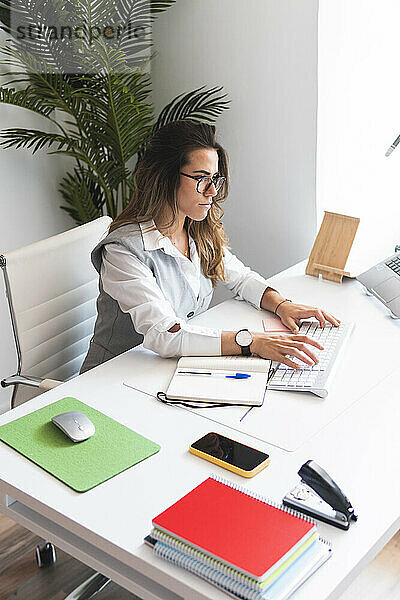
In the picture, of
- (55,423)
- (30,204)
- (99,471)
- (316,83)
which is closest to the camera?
(99,471)

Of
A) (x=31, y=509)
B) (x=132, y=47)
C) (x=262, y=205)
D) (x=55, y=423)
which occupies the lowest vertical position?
(x=31, y=509)

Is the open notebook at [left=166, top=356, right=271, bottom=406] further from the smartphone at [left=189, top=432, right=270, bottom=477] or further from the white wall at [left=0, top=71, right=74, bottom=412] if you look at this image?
the white wall at [left=0, top=71, right=74, bottom=412]

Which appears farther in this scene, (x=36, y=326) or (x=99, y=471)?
(x=36, y=326)

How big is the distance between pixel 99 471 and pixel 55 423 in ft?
0.62

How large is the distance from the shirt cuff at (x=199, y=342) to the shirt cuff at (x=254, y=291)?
347mm

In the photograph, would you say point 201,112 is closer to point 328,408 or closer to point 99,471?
point 328,408

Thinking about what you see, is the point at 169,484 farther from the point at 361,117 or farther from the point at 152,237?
the point at 361,117

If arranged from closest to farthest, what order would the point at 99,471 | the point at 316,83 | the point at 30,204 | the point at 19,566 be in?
the point at 99,471 < the point at 19,566 < the point at 316,83 < the point at 30,204

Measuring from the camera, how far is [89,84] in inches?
104

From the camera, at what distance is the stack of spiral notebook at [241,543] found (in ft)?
3.52

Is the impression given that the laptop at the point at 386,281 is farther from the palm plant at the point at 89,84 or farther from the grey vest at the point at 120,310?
the palm plant at the point at 89,84

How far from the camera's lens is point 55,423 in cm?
152

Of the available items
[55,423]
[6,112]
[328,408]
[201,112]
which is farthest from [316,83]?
[55,423]

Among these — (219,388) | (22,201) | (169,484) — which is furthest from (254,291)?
(22,201)
